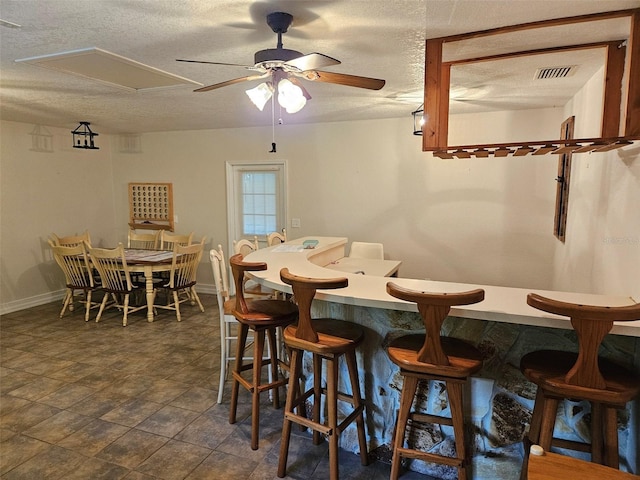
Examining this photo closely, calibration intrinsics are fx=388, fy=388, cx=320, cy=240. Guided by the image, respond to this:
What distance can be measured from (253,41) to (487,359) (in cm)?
214

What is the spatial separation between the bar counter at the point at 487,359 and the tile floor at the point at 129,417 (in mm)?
307

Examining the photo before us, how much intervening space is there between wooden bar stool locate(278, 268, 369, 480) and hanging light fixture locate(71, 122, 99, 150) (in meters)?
4.62

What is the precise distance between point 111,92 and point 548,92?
375cm

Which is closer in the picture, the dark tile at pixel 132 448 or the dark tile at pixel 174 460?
the dark tile at pixel 174 460

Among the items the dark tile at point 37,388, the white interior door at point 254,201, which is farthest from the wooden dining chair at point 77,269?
the white interior door at point 254,201

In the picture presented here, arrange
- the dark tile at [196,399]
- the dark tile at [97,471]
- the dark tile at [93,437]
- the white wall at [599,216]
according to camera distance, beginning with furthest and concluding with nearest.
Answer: the dark tile at [196,399] < the dark tile at [93,437] < the dark tile at [97,471] < the white wall at [599,216]

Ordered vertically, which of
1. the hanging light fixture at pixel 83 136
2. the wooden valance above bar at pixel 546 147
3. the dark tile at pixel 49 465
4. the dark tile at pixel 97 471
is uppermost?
the hanging light fixture at pixel 83 136

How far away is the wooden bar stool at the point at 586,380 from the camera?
4.53 feet

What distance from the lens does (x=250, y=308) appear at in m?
2.42

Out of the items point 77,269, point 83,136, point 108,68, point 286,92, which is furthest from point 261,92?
point 83,136

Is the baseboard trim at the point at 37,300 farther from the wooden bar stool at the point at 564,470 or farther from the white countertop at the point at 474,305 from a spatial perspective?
the wooden bar stool at the point at 564,470

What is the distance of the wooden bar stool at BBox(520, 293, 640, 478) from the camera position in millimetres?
1382

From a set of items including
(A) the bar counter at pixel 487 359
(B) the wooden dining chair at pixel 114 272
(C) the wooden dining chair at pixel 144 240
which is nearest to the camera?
(A) the bar counter at pixel 487 359

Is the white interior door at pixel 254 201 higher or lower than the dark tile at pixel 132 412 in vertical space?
higher
